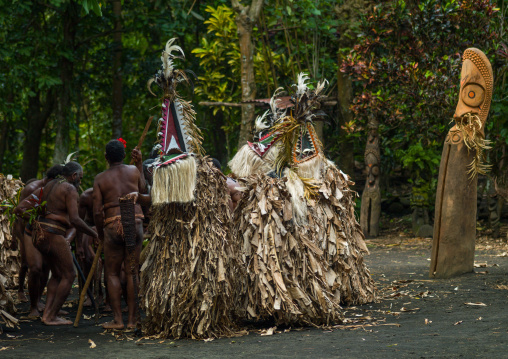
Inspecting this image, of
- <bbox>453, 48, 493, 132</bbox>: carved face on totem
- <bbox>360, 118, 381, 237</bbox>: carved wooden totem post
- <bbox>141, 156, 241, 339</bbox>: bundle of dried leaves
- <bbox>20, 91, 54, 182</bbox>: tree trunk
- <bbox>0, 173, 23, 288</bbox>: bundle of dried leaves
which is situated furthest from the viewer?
<bbox>20, 91, 54, 182</bbox>: tree trunk

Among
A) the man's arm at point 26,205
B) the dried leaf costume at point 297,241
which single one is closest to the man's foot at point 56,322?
the man's arm at point 26,205

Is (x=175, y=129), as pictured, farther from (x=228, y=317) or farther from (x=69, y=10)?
(x=69, y=10)

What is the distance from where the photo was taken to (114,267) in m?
6.41

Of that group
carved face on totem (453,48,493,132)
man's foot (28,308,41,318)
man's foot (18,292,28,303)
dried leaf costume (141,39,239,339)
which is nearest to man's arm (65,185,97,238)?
dried leaf costume (141,39,239,339)

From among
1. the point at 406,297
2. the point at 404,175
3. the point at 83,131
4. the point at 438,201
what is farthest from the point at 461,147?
the point at 83,131

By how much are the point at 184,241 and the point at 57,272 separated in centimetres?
205

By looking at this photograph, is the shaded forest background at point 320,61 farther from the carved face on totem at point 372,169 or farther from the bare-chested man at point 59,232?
the bare-chested man at point 59,232

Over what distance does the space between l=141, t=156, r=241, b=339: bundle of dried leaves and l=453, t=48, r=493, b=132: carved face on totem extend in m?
4.07

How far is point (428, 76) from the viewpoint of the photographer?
40.7ft

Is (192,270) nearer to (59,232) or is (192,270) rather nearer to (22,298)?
(59,232)

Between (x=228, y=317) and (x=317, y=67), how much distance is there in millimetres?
9698

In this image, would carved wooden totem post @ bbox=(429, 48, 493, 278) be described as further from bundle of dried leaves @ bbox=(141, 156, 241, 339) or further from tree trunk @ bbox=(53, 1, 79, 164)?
tree trunk @ bbox=(53, 1, 79, 164)

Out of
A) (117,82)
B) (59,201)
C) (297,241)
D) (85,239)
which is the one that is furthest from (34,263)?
(117,82)

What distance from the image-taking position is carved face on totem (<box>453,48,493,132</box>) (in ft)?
27.5
